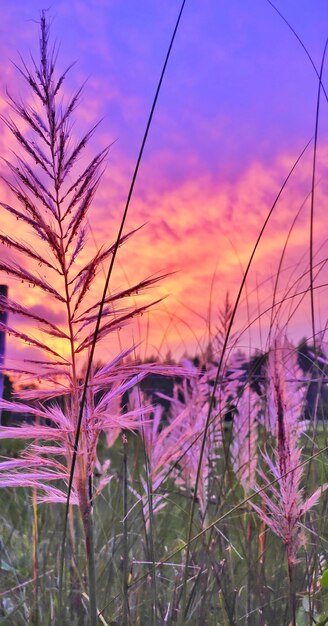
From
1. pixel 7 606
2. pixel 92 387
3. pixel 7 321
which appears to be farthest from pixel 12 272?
pixel 7 606

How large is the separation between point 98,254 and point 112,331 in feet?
0.39

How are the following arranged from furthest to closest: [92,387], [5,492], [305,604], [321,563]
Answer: [5,492], [321,563], [305,604], [92,387]

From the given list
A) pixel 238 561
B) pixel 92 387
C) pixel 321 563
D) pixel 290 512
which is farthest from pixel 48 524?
pixel 92 387

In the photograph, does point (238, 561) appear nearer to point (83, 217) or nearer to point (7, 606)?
point (7, 606)

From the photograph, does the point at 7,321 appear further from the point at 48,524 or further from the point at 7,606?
the point at 48,524

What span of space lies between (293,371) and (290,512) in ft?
2.60

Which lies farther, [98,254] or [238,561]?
[238,561]

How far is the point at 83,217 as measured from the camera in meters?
1.07

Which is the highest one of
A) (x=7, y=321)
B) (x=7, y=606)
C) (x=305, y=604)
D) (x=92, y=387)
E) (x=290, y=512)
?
(x=7, y=321)

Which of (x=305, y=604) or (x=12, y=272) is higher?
(x=12, y=272)

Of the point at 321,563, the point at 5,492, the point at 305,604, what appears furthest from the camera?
the point at 5,492

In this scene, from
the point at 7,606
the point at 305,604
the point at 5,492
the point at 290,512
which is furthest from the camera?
the point at 5,492

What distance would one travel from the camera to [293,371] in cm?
206

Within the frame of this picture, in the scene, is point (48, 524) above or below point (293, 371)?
below
